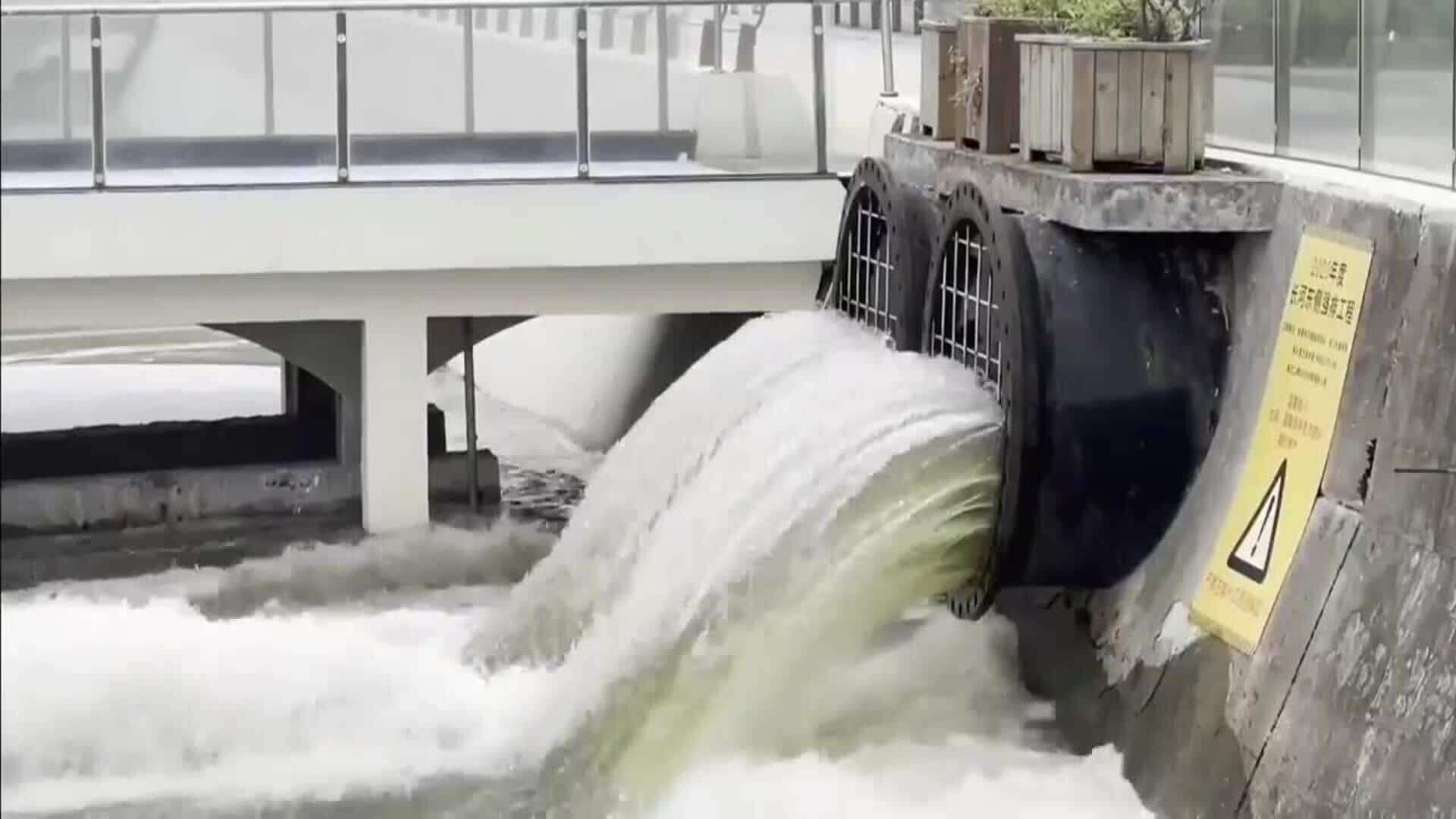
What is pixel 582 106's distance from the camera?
7938 millimetres

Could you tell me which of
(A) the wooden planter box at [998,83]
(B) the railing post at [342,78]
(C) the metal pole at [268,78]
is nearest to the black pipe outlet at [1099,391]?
(A) the wooden planter box at [998,83]

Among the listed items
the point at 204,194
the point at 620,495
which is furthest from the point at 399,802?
the point at 204,194

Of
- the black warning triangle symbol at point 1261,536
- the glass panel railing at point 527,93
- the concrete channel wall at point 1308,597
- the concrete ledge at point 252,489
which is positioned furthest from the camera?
the glass panel railing at point 527,93

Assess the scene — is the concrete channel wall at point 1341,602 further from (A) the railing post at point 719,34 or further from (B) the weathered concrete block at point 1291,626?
(A) the railing post at point 719,34

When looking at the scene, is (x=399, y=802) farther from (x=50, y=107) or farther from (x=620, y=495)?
(x=50, y=107)

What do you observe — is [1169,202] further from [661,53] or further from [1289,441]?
[661,53]

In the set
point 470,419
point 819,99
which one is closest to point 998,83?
point 819,99

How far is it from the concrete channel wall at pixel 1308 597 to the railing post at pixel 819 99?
3241 mm

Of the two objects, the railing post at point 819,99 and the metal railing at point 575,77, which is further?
the railing post at point 819,99

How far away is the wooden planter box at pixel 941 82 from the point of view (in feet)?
19.0

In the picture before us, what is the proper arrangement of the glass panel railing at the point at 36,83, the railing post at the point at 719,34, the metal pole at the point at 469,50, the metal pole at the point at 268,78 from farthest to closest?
1. the railing post at the point at 719,34
2. the metal pole at the point at 469,50
3. the metal pole at the point at 268,78
4. the glass panel railing at the point at 36,83

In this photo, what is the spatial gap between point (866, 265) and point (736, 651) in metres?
1.87

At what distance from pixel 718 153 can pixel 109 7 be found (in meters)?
6.39

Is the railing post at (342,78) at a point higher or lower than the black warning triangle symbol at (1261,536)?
higher
